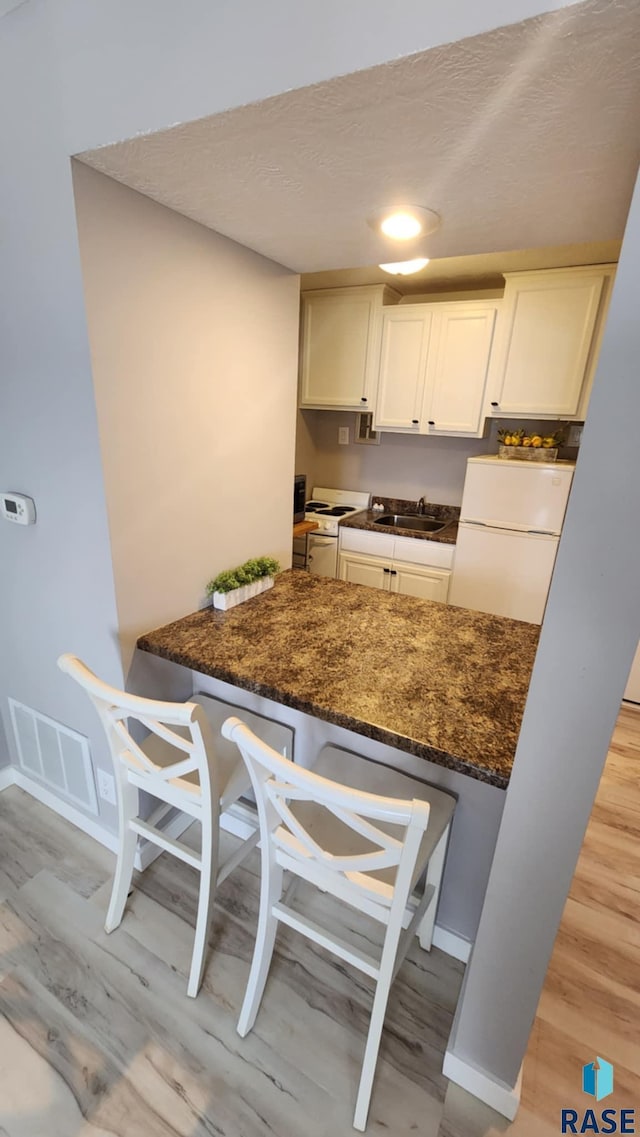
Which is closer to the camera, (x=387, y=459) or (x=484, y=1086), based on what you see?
(x=484, y=1086)

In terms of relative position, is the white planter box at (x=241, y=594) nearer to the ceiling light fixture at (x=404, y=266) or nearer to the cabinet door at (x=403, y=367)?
the ceiling light fixture at (x=404, y=266)

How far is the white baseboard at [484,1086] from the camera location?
113cm

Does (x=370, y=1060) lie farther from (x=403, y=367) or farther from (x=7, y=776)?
(x=403, y=367)

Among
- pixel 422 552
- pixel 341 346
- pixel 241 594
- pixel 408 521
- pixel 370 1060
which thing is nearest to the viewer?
pixel 370 1060

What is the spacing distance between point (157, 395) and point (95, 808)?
1.52 meters

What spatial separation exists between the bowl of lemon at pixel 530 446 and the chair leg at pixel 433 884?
89.0 inches

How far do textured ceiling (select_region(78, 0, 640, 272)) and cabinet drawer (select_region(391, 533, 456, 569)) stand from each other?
1846 mm

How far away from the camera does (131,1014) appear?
128 cm

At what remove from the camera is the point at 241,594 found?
5.90 feet

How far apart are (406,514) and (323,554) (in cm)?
78

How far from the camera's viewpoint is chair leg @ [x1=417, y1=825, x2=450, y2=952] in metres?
1.34

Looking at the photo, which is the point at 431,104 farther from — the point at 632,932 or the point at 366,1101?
the point at 632,932

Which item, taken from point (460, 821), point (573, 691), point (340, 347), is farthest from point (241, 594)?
point (340, 347)

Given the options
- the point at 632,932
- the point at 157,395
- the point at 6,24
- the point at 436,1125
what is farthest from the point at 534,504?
the point at 6,24
